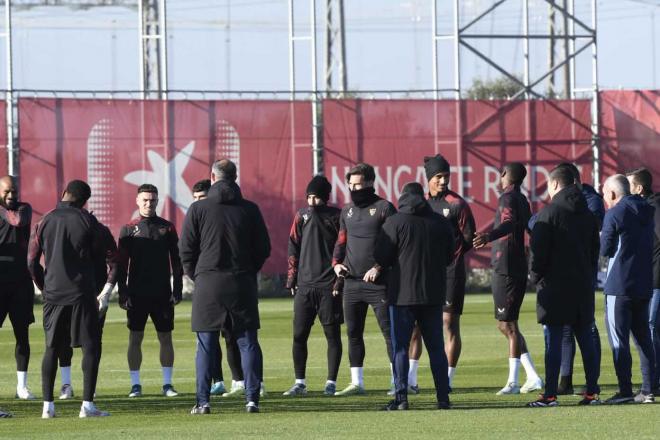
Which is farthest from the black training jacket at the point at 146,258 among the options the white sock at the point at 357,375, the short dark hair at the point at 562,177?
the short dark hair at the point at 562,177

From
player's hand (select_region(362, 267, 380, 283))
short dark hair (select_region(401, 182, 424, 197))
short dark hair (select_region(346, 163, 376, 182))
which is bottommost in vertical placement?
player's hand (select_region(362, 267, 380, 283))

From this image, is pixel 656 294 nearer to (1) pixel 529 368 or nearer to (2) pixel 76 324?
(1) pixel 529 368

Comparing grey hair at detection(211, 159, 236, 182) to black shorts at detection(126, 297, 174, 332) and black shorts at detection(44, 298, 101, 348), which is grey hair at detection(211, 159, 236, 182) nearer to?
black shorts at detection(44, 298, 101, 348)

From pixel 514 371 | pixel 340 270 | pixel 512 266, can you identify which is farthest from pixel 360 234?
pixel 514 371

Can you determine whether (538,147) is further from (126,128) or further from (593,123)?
(126,128)

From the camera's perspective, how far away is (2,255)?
608 inches

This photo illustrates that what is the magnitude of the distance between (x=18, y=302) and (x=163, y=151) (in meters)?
21.4

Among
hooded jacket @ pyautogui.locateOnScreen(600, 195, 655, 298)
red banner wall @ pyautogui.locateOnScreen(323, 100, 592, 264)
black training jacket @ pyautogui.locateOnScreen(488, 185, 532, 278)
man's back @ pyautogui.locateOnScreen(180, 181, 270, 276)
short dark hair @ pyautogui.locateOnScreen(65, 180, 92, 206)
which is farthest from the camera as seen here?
red banner wall @ pyautogui.locateOnScreen(323, 100, 592, 264)

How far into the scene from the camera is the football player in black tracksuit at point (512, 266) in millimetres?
15344

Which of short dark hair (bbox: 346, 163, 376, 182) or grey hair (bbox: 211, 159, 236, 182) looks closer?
grey hair (bbox: 211, 159, 236, 182)

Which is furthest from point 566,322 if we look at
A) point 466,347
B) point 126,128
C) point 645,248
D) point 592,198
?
point 126,128

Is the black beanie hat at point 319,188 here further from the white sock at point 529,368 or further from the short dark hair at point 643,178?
the short dark hair at point 643,178

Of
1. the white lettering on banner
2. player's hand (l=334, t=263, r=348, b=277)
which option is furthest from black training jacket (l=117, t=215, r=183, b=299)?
the white lettering on banner

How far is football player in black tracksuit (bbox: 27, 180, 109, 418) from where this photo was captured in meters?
13.7
